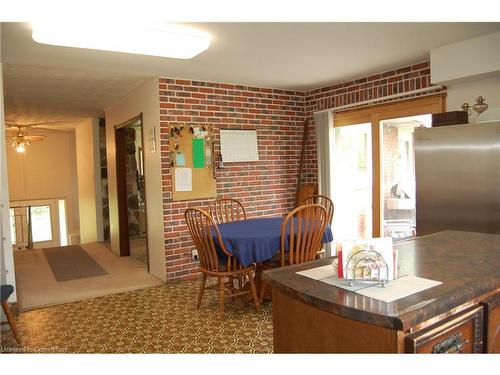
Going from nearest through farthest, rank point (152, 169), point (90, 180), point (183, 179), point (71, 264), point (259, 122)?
point (183, 179) < point (152, 169) < point (259, 122) < point (71, 264) < point (90, 180)

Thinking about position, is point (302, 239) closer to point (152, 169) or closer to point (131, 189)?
point (152, 169)

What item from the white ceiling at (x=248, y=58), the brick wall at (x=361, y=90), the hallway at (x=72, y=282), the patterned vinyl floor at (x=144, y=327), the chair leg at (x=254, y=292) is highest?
the white ceiling at (x=248, y=58)

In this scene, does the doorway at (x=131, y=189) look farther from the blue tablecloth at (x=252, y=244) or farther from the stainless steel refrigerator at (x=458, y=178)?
the stainless steel refrigerator at (x=458, y=178)

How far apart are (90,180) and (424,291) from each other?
6748 mm

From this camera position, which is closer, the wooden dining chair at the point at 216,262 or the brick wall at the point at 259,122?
the wooden dining chair at the point at 216,262

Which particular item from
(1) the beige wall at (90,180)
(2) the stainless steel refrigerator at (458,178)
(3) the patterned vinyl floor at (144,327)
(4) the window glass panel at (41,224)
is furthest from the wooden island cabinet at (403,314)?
(4) the window glass panel at (41,224)

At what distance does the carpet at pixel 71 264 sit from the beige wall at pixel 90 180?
2.55 ft

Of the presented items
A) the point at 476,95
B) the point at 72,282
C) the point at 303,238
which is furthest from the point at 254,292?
the point at 476,95

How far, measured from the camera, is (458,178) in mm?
2998

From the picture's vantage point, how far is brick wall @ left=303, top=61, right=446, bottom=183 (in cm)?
383

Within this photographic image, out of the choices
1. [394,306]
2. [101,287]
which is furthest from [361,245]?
[101,287]

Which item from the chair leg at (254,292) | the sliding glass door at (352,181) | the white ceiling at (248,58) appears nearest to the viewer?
the white ceiling at (248,58)

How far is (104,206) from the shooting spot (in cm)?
679

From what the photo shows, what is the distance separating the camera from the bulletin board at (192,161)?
4.12 meters
